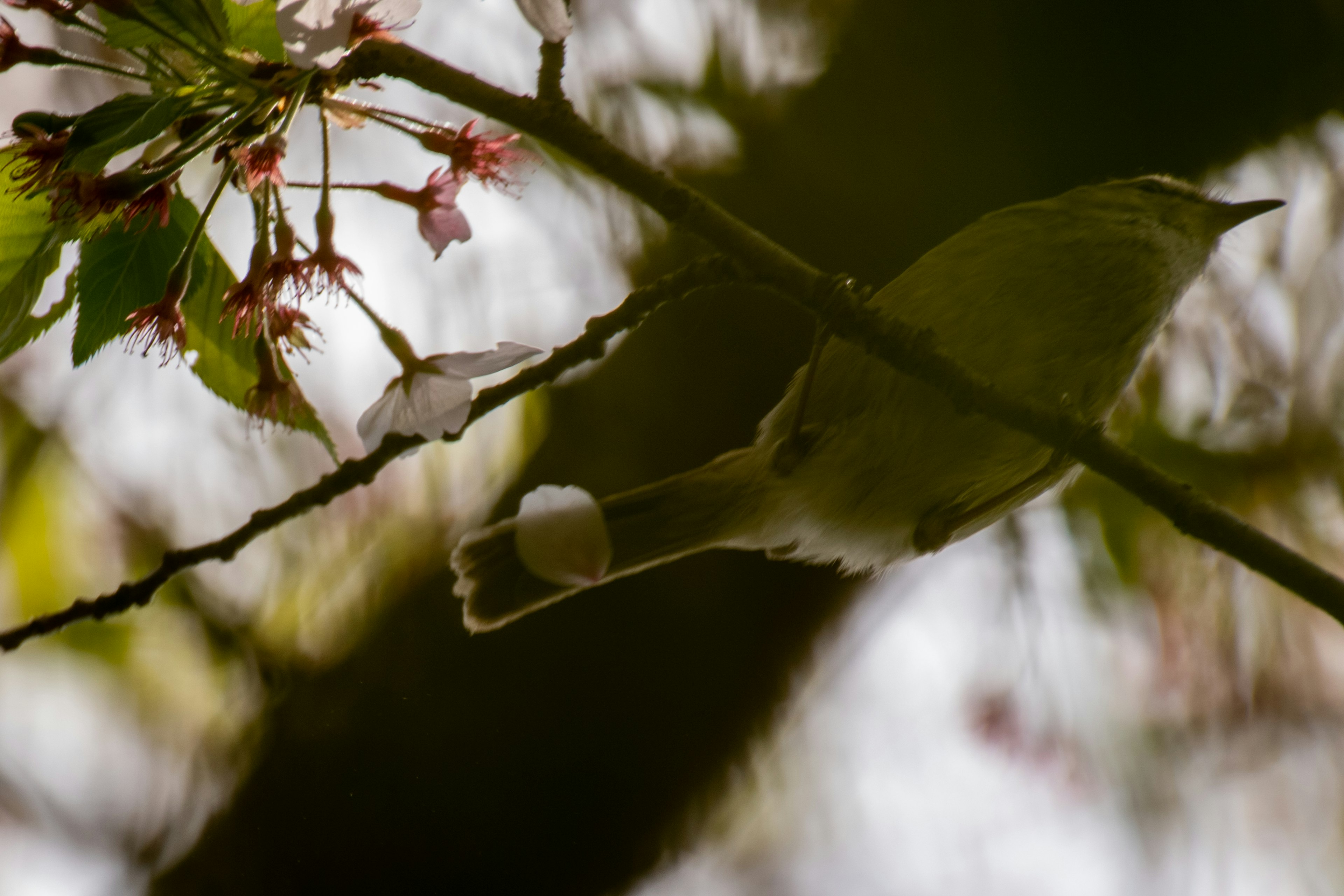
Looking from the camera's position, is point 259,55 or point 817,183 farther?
point 817,183

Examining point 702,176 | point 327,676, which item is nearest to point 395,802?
point 327,676

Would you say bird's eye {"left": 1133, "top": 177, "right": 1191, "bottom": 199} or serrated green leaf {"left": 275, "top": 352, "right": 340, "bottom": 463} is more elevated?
serrated green leaf {"left": 275, "top": 352, "right": 340, "bottom": 463}

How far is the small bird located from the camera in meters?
1.49

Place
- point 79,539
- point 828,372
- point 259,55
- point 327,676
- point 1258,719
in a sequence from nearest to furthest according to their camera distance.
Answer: point 259,55, point 828,372, point 327,676, point 79,539, point 1258,719

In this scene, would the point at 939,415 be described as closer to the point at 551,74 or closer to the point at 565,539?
the point at 565,539

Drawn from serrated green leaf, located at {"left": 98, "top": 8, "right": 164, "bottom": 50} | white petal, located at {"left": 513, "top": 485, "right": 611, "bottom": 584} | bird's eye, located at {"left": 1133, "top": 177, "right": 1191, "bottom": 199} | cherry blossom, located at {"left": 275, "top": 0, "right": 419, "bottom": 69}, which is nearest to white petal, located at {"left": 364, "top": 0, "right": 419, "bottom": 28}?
cherry blossom, located at {"left": 275, "top": 0, "right": 419, "bottom": 69}

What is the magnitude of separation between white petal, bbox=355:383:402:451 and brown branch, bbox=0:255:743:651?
0.02 meters

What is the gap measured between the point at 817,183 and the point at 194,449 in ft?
4.12

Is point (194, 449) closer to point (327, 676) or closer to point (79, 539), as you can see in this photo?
point (79, 539)

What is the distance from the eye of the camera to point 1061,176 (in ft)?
6.11

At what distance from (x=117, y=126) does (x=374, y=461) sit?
1.09 feet

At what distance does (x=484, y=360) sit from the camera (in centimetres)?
94

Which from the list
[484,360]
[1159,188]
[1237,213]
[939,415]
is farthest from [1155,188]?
[484,360]

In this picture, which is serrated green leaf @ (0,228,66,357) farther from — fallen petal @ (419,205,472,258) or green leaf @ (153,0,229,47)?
fallen petal @ (419,205,472,258)
